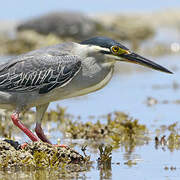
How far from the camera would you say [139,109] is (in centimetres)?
1265

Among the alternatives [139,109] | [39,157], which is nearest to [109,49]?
[39,157]

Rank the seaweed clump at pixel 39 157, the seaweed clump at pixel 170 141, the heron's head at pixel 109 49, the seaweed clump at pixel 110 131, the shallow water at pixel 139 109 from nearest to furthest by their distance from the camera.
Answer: the shallow water at pixel 139 109, the seaweed clump at pixel 39 157, the heron's head at pixel 109 49, the seaweed clump at pixel 170 141, the seaweed clump at pixel 110 131

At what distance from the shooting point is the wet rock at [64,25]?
28.5 m

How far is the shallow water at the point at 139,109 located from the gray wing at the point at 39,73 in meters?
1.18

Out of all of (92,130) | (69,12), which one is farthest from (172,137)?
(69,12)

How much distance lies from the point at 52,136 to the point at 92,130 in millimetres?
719

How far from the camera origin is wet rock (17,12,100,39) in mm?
28453

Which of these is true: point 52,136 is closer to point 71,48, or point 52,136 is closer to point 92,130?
point 92,130

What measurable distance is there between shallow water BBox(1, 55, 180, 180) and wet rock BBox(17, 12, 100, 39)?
689 cm

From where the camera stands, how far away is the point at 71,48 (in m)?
8.51

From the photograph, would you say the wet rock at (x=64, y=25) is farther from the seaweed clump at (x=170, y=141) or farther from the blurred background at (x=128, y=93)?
the seaweed clump at (x=170, y=141)

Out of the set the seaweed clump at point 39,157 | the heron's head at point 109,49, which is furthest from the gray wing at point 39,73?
the seaweed clump at point 39,157

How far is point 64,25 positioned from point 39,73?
20483mm

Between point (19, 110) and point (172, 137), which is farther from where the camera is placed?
point (172, 137)
